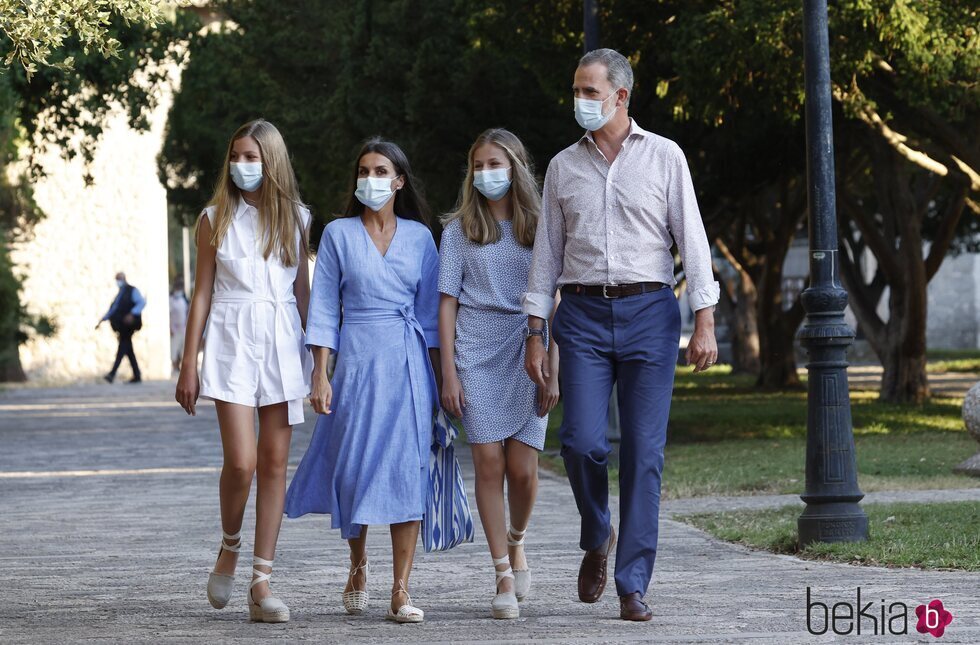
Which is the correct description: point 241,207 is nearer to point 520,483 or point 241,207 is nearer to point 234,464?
point 234,464

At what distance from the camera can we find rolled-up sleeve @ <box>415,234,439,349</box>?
675 centimetres

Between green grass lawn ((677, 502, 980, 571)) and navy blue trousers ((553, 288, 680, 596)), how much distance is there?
1946 mm

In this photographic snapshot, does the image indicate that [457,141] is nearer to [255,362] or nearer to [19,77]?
[19,77]

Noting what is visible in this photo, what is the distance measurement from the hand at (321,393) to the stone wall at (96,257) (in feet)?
103

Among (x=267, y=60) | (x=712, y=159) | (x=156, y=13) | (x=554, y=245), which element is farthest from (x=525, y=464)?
(x=267, y=60)

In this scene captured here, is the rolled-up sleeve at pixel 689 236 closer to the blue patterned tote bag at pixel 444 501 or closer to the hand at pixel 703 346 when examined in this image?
the hand at pixel 703 346

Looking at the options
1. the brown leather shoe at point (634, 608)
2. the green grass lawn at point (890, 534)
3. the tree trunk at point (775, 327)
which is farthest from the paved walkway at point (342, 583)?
the tree trunk at point (775, 327)

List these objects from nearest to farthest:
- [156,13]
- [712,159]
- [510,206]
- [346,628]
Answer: [346,628]
[510,206]
[156,13]
[712,159]

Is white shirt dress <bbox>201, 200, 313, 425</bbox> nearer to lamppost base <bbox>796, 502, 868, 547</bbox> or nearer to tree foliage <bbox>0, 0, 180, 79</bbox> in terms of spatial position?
tree foliage <bbox>0, 0, 180, 79</bbox>

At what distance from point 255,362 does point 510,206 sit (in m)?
1.20

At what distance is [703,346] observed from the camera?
626cm

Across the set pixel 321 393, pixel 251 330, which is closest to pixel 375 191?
pixel 251 330

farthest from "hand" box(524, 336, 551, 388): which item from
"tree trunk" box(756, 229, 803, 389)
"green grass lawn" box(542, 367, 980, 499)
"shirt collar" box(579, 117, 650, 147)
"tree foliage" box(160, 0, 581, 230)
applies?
"tree trunk" box(756, 229, 803, 389)

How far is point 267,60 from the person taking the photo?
28.4 m
